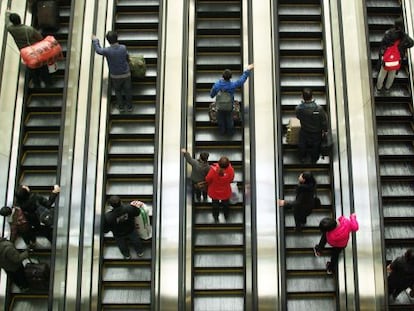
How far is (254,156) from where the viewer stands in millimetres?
9141

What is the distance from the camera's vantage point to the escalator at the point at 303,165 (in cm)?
877

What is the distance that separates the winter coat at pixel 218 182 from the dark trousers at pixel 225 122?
45.9 inches

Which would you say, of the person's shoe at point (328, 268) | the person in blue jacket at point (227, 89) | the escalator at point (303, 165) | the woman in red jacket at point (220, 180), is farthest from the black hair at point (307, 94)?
the person's shoe at point (328, 268)

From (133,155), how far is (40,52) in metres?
2.42

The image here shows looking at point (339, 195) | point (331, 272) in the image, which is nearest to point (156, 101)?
point (339, 195)

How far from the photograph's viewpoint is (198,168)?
27.6 feet

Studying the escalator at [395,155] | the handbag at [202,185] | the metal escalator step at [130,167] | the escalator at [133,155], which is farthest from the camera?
the metal escalator step at [130,167]

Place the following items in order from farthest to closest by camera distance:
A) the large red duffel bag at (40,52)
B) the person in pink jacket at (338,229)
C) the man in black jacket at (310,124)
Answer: the large red duffel bag at (40,52) < the man in black jacket at (310,124) < the person in pink jacket at (338,229)

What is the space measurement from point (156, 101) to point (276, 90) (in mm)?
2083

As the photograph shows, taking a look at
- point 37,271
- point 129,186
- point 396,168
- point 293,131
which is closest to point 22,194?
point 37,271

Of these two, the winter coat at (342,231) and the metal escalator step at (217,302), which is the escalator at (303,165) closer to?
the metal escalator step at (217,302)

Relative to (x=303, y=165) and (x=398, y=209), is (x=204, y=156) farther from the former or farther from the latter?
(x=398, y=209)

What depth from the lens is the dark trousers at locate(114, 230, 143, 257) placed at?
8.52 metres

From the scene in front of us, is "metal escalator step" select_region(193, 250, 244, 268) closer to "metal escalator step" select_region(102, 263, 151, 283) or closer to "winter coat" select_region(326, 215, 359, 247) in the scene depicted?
"metal escalator step" select_region(102, 263, 151, 283)
